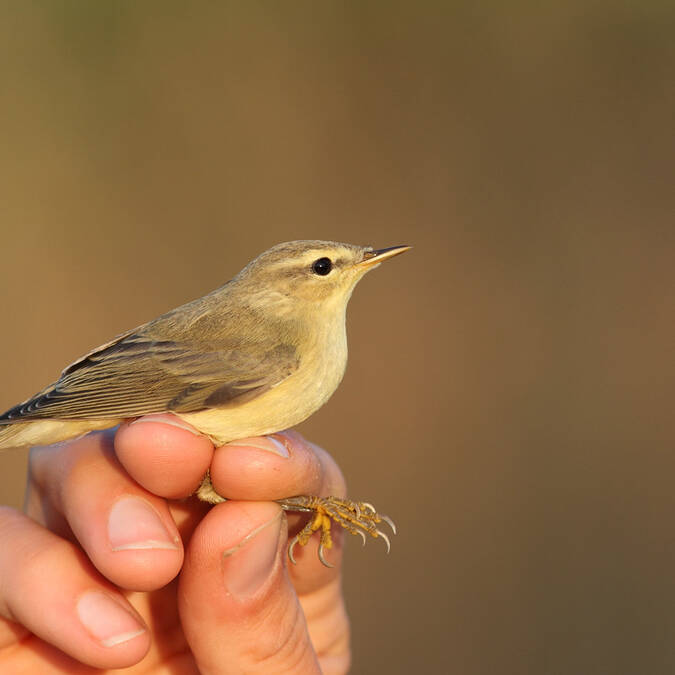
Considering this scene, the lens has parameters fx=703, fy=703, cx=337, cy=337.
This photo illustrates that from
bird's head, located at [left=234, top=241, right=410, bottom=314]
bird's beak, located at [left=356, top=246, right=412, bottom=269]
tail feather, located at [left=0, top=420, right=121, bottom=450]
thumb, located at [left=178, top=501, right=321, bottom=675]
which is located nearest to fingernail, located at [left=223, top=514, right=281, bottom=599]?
thumb, located at [left=178, top=501, right=321, bottom=675]

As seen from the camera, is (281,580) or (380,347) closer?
(281,580)

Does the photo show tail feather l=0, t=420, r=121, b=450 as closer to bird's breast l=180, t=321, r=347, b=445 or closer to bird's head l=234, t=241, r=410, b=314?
bird's breast l=180, t=321, r=347, b=445

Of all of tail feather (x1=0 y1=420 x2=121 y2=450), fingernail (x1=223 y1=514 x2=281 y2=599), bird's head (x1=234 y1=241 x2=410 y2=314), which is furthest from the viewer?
bird's head (x1=234 y1=241 x2=410 y2=314)

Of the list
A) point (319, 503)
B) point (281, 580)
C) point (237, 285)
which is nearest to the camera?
point (281, 580)

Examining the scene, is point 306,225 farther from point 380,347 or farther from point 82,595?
point 82,595

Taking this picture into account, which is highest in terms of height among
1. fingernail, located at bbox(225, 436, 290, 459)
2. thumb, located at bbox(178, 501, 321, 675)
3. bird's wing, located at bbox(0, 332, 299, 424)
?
bird's wing, located at bbox(0, 332, 299, 424)

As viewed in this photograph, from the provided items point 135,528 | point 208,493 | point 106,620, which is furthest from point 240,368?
point 106,620

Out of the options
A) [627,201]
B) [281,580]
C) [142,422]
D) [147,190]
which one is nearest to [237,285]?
[142,422]

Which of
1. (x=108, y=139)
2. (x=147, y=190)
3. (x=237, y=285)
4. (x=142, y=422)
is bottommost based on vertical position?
(x=142, y=422)

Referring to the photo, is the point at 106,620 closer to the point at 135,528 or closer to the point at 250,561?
the point at 135,528
